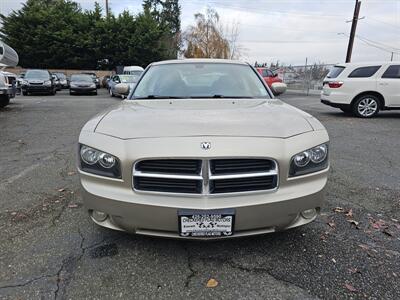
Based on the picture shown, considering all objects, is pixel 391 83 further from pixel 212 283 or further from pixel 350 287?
pixel 212 283

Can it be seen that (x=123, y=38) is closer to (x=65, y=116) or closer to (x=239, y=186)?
(x=65, y=116)

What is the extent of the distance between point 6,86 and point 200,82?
374 inches

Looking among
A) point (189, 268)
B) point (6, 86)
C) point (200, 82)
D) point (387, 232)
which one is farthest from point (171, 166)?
point (6, 86)

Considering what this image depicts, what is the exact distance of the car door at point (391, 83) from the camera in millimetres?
10070

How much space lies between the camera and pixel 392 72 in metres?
10.1

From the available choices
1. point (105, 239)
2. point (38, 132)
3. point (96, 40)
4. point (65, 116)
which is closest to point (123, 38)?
point (96, 40)

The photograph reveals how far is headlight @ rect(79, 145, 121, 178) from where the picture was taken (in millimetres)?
2338

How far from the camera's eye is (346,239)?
2926 millimetres

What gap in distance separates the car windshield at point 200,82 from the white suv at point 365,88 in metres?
7.23

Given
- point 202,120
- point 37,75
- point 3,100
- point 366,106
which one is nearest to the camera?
point 202,120

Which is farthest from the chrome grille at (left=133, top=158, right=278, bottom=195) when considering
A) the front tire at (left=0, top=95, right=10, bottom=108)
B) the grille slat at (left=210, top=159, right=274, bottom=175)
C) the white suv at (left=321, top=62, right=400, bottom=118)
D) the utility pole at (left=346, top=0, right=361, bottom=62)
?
the utility pole at (left=346, top=0, right=361, bottom=62)

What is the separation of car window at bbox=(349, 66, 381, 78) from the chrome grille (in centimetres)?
934

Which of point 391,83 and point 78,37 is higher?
point 78,37

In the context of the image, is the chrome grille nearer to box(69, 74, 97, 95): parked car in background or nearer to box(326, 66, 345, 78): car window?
box(326, 66, 345, 78): car window
